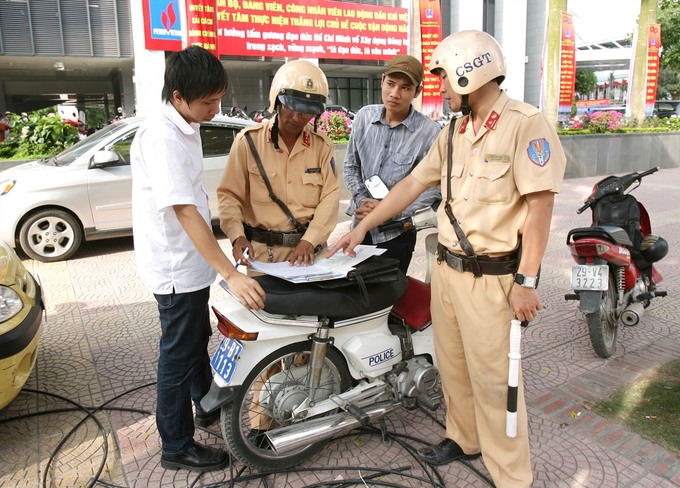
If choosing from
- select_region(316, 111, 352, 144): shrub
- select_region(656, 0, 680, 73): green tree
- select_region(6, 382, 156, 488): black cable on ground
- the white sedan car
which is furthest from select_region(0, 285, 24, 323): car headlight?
select_region(656, 0, 680, 73): green tree

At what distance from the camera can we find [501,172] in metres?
2.17

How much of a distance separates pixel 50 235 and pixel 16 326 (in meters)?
3.91

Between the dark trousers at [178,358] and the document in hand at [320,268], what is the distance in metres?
0.33

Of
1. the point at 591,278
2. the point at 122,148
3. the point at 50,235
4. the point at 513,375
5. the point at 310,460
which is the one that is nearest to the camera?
the point at 513,375

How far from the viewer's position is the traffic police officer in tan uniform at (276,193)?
275 centimetres

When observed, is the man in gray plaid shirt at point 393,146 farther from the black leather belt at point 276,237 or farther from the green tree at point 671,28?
the green tree at point 671,28

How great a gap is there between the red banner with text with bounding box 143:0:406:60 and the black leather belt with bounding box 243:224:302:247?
15660mm

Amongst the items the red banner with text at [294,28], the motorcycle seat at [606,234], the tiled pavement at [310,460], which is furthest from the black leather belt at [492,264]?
the red banner with text at [294,28]

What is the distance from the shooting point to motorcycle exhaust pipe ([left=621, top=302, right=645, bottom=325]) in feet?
13.0

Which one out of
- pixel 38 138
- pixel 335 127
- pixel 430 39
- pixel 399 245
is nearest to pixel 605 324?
pixel 399 245

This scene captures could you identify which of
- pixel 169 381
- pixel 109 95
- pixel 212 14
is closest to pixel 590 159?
pixel 212 14

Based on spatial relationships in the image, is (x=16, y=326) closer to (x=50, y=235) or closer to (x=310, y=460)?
(x=310, y=460)

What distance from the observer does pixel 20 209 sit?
6.01 meters

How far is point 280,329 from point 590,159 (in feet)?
42.5
